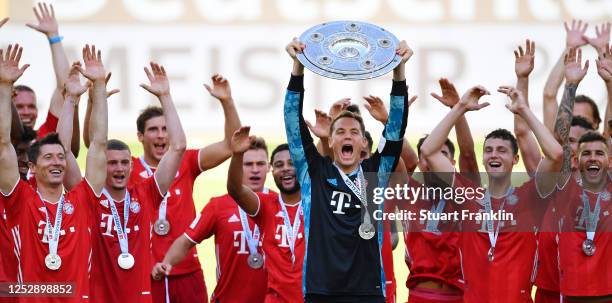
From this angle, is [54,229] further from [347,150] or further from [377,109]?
[377,109]

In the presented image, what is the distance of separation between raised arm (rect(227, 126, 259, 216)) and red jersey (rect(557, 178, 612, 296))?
2052 mm

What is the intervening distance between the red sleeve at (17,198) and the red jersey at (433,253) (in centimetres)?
262

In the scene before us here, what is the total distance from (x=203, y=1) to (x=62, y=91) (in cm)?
771

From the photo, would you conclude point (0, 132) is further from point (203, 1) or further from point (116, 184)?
point (203, 1)

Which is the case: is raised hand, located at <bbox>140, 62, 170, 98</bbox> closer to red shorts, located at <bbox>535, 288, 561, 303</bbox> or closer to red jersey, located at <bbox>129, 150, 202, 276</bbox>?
red jersey, located at <bbox>129, 150, 202, 276</bbox>

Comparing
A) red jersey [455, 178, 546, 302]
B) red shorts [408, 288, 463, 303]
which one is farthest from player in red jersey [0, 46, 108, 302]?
red jersey [455, 178, 546, 302]

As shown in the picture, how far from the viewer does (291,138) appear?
7.44 m

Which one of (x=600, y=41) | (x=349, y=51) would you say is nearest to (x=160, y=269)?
(x=349, y=51)

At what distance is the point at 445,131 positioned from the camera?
26.6 ft

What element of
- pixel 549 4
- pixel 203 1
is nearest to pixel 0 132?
pixel 203 1

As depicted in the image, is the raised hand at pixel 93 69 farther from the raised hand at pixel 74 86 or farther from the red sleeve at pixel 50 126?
the red sleeve at pixel 50 126

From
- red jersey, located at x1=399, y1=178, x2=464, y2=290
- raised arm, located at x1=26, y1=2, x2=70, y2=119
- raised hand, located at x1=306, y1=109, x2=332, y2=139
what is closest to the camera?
raised hand, located at x1=306, y1=109, x2=332, y2=139

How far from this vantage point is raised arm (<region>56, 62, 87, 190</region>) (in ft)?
27.1

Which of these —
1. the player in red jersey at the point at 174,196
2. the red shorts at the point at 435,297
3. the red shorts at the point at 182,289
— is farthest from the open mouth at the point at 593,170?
the red shorts at the point at 182,289
